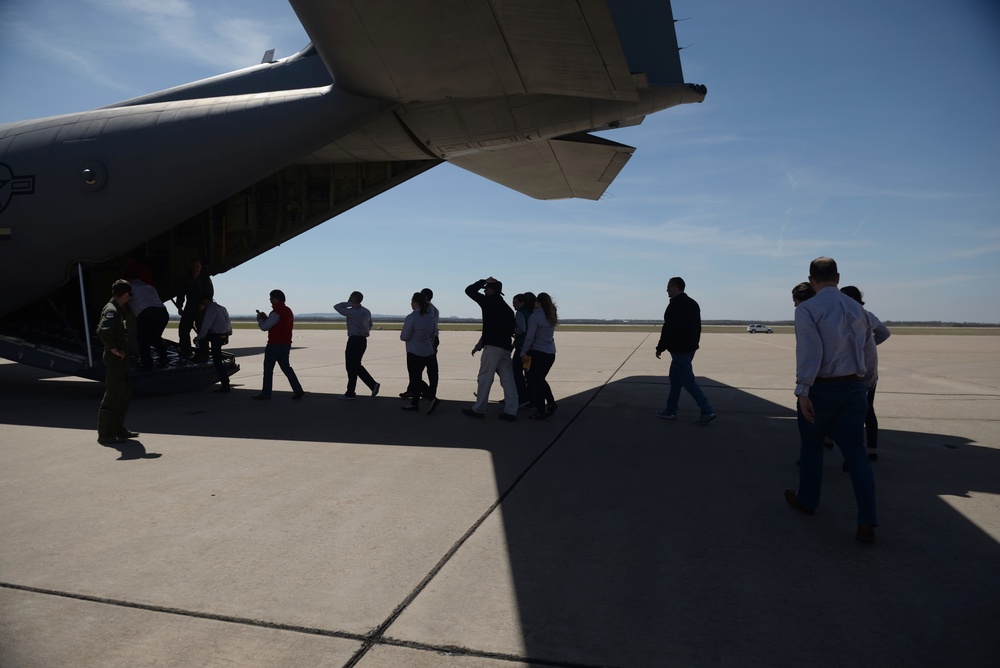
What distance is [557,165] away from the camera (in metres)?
11.3

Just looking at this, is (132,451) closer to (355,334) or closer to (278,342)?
(278,342)

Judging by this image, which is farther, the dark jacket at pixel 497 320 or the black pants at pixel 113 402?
the dark jacket at pixel 497 320

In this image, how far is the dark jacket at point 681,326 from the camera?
7414 millimetres

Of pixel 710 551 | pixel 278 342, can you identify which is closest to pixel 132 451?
pixel 278 342

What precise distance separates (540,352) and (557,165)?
190 inches

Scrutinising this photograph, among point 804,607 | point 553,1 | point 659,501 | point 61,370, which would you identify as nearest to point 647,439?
point 659,501

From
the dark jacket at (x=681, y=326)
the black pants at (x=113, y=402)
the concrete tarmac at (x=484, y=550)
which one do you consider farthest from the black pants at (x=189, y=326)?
the dark jacket at (x=681, y=326)

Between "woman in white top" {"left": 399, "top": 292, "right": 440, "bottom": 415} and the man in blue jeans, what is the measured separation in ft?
17.6

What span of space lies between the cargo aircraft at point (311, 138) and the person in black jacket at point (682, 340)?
268 centimetres

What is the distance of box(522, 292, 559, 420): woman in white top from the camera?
7902 mm

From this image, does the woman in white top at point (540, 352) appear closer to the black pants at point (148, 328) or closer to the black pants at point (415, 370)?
the black pants at point (415, 370)

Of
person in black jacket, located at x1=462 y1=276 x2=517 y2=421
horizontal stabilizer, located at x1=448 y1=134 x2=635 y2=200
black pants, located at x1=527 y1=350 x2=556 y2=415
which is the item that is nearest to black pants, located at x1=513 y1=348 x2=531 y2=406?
black pants, located at x1=527 y1=350 x2=556 y2=415

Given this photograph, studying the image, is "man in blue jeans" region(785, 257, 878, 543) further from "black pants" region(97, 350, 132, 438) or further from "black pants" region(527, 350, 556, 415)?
"black pants" region(97, 350, 132, 438)

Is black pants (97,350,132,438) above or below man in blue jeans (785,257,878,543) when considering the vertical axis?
below
